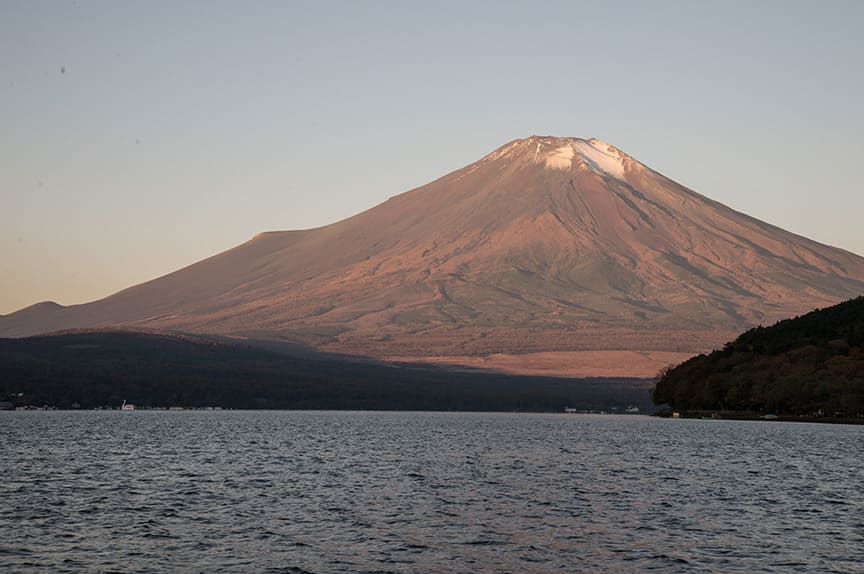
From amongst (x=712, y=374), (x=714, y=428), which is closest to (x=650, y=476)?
(x=714, y=428)

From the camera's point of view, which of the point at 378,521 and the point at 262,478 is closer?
the point at 378,521

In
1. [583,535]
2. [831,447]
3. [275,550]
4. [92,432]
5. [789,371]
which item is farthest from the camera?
[789,371]

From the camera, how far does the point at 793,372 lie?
544ft

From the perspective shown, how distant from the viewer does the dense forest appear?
512 feet

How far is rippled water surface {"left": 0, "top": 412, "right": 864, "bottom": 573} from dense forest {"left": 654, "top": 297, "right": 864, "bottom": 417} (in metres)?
50.9

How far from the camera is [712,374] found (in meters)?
188

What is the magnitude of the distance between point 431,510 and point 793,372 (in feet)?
386

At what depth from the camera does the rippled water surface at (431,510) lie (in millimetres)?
43406

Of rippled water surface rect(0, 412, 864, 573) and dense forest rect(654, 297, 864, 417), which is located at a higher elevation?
dense forest rect(654, 297, 864, 417)

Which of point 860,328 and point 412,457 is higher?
point 860,328

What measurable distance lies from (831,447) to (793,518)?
5394 centimetres

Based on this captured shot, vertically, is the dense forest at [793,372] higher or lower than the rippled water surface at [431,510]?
higher

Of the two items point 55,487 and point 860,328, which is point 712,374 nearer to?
point 860,328

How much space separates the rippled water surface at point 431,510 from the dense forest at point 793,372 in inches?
2003
